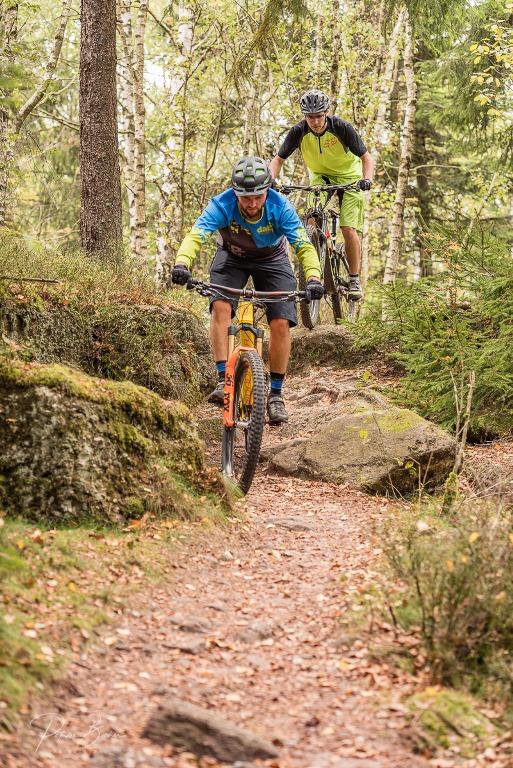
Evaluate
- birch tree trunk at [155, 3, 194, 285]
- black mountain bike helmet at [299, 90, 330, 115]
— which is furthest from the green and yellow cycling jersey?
birch tree trunk at [155, 3, 194, 285]

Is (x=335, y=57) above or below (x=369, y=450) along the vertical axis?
above

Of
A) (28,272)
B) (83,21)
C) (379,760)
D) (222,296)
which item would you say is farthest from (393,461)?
(83,21)

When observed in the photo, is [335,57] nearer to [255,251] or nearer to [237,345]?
[255,251]

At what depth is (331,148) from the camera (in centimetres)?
1009

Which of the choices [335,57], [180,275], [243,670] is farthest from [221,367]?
[335,57]

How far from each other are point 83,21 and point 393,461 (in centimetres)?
633

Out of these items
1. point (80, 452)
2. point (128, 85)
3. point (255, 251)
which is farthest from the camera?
point (128, 85)

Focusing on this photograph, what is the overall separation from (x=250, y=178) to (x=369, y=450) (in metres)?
2.86

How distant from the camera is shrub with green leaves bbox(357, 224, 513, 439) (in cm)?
867

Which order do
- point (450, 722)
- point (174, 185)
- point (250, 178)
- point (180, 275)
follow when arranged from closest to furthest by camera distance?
point (450, 722), point (180, 275), point (250, 178), point (174, 185)

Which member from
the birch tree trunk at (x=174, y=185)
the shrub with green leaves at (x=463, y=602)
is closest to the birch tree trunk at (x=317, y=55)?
the birch tree trunk at (x=174, y=185)

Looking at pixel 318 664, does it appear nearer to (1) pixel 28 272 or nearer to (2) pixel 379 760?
(2) pixel 379 760

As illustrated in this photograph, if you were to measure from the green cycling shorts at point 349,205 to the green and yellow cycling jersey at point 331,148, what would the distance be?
0.05 metres

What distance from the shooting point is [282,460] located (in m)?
8.39
